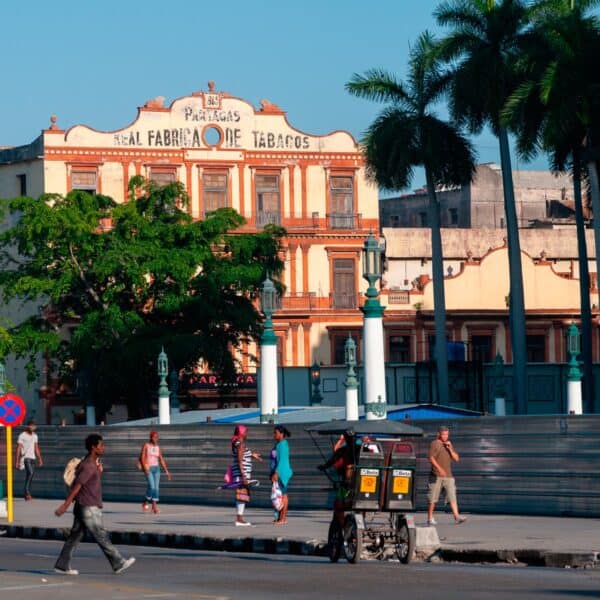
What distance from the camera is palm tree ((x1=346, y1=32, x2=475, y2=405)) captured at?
63094 mm

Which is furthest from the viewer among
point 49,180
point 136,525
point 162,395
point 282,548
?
point 49,180

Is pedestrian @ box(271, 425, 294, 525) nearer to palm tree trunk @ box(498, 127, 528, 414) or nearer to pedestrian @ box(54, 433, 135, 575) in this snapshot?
pedestrian @ box(54, 433, 135, 575)

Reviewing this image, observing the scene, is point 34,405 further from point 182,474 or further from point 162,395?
point 182,474

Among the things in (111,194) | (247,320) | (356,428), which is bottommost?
(356,428)

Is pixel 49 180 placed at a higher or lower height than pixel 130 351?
higher

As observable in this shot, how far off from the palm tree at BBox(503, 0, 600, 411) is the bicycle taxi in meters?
31.4

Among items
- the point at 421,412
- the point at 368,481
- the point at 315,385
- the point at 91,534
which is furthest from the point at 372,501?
the point at 315,385

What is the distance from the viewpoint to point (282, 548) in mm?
25984

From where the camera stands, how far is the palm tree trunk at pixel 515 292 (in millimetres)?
56812

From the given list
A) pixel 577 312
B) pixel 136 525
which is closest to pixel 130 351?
pixel 577 312

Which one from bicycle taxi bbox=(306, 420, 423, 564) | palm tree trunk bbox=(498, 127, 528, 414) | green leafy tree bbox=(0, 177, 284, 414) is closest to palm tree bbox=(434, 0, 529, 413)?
palm tree trunk bbox=(498, 127, 528, 414)

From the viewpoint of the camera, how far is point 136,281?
65.8 metres

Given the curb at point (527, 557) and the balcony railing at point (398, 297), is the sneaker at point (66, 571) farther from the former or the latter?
the balcony railing at point (398, 297)

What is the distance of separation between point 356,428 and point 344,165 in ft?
182
